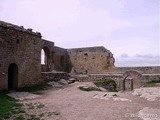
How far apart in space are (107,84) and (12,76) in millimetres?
9264

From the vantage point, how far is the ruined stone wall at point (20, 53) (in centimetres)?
1493

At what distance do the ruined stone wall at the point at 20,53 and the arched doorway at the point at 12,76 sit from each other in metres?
0.20

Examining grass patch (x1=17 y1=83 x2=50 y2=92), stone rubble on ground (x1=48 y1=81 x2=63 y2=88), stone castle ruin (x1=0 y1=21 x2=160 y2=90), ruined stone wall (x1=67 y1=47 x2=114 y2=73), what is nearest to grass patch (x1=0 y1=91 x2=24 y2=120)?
stone castle ruin (x1=0 y1=21 x2=160 y2=90)

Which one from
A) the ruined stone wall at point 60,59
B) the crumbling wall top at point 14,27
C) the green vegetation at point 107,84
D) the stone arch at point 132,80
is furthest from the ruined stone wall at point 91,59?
the crumbling wall top at point 14,27

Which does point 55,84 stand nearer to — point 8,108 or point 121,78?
point 121,78

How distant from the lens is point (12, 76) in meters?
16.3

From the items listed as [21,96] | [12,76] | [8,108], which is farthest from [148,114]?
[12,76]

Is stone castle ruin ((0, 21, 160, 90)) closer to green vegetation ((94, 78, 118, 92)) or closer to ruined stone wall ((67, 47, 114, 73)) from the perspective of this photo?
green vegetation ((94, 78, 118, 92))

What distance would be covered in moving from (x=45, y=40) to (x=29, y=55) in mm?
11417

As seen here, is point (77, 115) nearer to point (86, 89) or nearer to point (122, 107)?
point (122, 107)

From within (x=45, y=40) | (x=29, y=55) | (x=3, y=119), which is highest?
(x=45, y=40)

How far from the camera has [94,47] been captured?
3222 cm

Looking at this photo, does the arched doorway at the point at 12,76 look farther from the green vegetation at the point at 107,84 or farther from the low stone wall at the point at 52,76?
the green vegetation at the point at 107,84

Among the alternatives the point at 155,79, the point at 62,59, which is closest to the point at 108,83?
the point at 155,79
